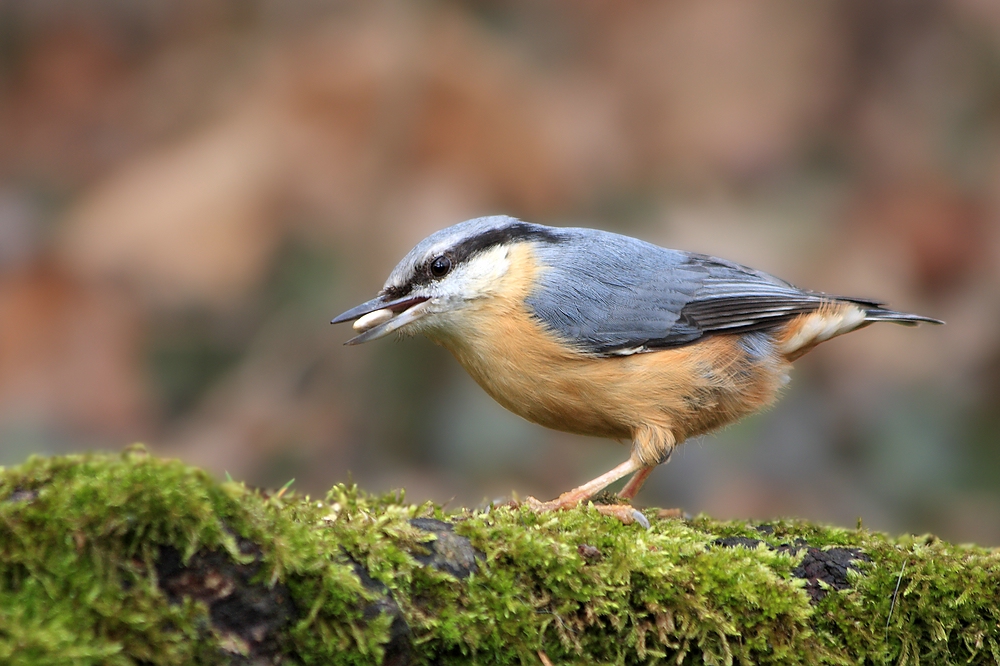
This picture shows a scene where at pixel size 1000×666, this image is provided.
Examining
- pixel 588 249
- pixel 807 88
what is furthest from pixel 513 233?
pixel 807 88

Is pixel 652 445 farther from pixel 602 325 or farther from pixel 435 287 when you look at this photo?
pixel 435 287

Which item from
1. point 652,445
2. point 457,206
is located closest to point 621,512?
point 652,445

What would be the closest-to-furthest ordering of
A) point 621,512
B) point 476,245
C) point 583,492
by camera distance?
point 621,512 < point 583,492 < point 476,245

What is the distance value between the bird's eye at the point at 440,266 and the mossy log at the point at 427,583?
933 millimetres

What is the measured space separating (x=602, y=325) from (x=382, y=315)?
2.40 feet

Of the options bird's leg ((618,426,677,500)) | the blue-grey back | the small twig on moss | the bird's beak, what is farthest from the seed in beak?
the small twig on moss

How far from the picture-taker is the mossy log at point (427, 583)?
60.2 inches

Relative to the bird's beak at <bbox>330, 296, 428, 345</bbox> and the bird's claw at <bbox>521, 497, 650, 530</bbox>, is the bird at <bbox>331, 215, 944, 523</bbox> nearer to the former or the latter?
the bird's beak at <bbox>330, 296, 428, 345</bbox>

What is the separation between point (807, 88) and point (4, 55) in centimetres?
552

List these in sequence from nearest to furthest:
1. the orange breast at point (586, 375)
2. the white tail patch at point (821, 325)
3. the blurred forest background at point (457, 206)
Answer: the orange breast at point (586, 375) < the white tail patch at point (821, 325) < the blurred forest background at point (457, 206)

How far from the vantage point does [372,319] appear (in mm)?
3115

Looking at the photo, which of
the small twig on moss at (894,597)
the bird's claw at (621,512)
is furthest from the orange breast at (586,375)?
the small twig on moss at (894,597)

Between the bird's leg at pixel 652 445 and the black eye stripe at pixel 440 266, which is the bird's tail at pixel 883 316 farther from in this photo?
the black eye stripe at pixel 440 266

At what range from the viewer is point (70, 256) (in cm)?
533
